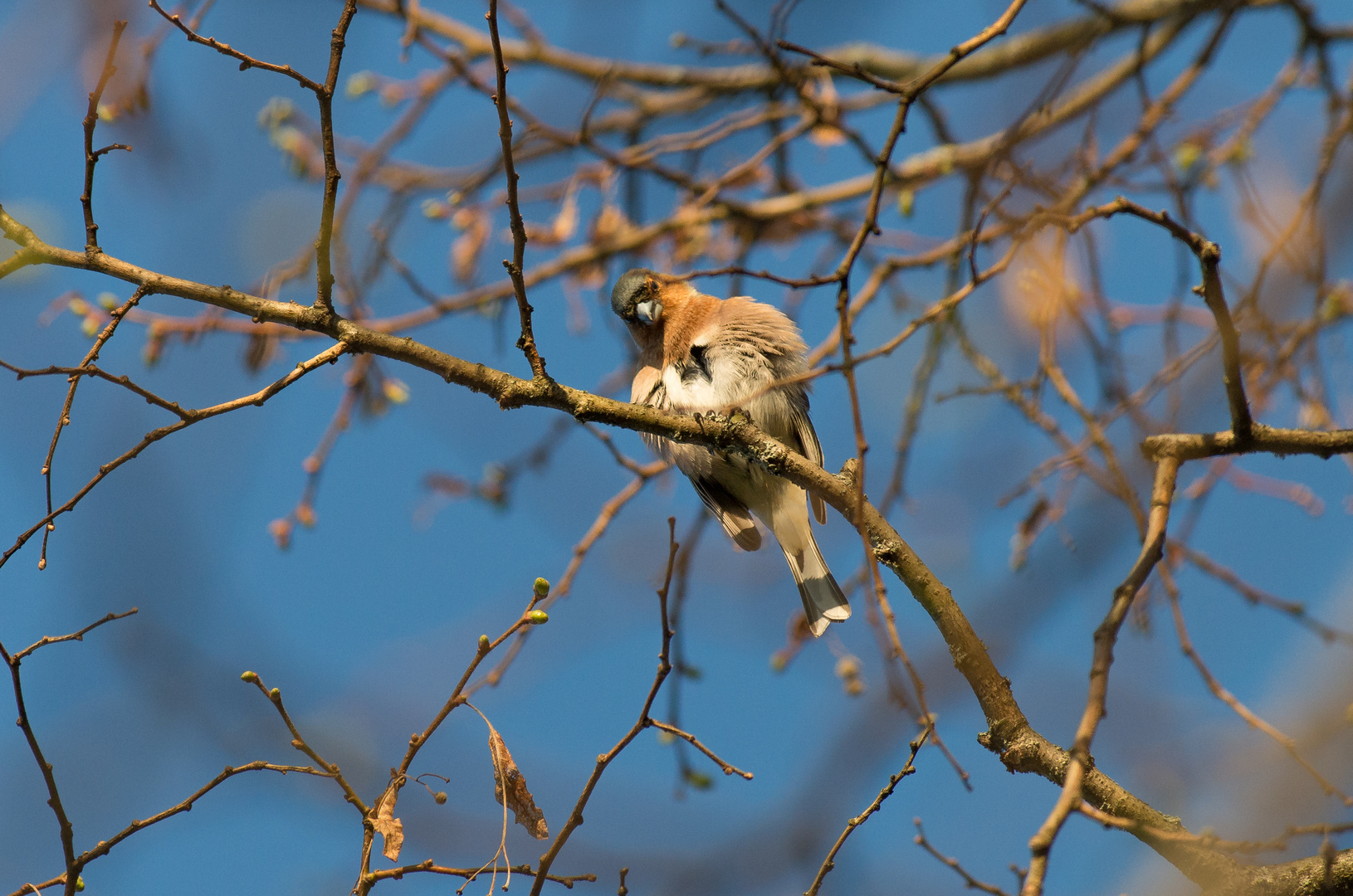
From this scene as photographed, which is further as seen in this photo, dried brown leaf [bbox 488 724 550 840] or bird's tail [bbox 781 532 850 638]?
bird's tail [bbox 781 532 850 638]

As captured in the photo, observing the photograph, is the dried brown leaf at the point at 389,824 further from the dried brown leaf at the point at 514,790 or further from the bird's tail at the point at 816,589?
the bird's tail at the point at 816,589

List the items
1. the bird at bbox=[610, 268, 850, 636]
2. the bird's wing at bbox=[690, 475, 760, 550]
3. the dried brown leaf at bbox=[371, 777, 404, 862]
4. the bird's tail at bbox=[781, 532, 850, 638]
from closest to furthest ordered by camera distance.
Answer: the dried brown leaf at bbox=[371, 777, 404, 862]
the bird's tail at bbox=[781, 532, 850, 638]
the bird at bbox=[610, 268, 850, 636]
the bird's wing at bbox=[690, 475, 760, 550]

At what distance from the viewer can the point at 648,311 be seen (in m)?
5.18

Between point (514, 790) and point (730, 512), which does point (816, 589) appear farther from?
point (514, 790)

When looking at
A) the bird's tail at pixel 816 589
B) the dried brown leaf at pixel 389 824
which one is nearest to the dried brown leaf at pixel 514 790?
the dried brown leaf at pixel 389 824

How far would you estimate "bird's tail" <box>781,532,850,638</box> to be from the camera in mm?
4578

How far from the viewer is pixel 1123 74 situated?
17.7ft

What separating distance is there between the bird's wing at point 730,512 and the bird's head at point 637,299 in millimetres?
850

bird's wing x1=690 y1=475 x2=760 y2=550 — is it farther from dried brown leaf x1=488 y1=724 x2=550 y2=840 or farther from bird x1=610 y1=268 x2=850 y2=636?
dried brown leaf x1=488 y1=724 x2=550 y2=840

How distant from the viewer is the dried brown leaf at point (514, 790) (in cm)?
249

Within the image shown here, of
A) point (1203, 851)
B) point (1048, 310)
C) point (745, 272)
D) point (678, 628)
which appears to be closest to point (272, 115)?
point (678, 628)

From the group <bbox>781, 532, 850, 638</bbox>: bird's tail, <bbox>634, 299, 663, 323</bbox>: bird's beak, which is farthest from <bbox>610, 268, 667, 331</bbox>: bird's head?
<bbox>781, 532, 850, 638</bbox>: bird's tail

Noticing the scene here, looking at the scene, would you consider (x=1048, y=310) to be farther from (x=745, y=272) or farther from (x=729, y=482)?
(x=729, y=482)

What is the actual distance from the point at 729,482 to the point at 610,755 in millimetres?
2919
